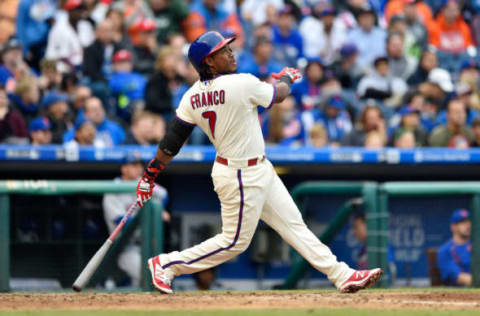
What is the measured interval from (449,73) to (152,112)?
14.3 feet

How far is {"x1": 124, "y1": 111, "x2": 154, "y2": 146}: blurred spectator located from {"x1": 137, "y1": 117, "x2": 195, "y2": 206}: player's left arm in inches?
114

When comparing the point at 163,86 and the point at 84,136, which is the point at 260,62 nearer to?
the point at 163,86

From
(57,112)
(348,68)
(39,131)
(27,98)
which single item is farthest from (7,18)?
(348,68)

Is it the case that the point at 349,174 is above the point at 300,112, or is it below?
below

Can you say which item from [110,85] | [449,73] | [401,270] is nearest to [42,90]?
[110,85]

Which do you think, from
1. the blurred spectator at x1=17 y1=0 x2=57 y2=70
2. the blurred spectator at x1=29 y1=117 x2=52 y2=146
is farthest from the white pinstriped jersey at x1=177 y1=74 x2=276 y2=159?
the blurred spectator at x1=17 y1=0 x2=57 y2=70

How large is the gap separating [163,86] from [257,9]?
3.15 m

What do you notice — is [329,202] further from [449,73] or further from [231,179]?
[449,73]

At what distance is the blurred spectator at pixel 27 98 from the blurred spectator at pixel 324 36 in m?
3.97

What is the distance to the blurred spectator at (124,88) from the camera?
10594mm

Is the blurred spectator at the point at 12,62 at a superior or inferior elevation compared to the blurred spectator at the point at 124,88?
superior

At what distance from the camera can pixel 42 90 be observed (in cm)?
1036

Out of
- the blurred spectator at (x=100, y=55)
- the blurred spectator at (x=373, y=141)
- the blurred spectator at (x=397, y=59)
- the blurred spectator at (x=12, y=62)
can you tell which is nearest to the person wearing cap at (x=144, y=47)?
the blurred spectator at (x=100, y=55)

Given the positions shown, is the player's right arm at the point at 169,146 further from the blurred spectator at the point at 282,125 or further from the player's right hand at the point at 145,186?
the blurred spectator at the point at 282,125
